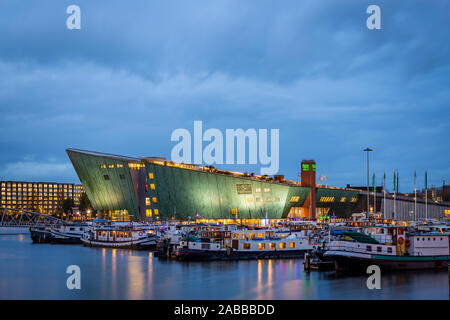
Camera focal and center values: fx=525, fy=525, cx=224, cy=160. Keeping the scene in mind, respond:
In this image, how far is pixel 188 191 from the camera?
388ft

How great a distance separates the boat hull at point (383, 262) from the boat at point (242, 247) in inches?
537

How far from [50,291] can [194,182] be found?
246 ft

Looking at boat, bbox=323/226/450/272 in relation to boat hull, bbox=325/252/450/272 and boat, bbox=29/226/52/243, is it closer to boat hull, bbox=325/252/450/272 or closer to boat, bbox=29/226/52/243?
boat hull, bbox=325/252/450/272

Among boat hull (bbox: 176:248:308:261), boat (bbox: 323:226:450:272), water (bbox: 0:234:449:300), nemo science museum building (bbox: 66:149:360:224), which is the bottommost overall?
water (bbox: 0:234:449:300)

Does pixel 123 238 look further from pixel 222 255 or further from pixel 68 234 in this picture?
pixel 222 255

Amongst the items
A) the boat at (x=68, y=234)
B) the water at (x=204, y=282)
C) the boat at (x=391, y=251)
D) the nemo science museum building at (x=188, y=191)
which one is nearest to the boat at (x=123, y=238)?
the boat at (x=68, y=234)

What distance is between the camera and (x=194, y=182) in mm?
117125

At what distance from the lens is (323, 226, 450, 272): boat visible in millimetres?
48500

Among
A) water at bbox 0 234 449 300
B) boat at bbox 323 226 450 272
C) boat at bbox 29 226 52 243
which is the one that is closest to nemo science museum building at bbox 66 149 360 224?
boat at bbox 29 226 52 243

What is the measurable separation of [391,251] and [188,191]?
7304cm

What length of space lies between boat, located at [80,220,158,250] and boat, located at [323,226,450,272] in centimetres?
3720

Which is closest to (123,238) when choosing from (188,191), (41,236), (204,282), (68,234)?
(68,234)

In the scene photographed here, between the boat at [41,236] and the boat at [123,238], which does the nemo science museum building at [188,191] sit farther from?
the boat at [123,238]
